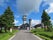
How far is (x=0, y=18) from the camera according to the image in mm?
71375

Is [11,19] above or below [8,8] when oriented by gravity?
below

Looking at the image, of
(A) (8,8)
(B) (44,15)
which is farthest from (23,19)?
(A) (8,8)

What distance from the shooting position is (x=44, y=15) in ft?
367

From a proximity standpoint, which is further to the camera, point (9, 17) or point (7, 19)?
point (9, 17)

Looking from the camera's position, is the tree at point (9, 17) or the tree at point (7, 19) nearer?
the tree at point (7, 19)

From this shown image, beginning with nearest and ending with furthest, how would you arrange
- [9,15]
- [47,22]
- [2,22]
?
[2,22], [9,15], [47,22]

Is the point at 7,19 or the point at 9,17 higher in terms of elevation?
the point at 9,17

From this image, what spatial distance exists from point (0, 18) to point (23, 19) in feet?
382

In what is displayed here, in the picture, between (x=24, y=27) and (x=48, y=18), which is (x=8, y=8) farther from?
(x=24, y=27)

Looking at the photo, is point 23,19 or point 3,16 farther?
point 23,19

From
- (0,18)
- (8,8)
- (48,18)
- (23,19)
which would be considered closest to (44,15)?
(48,18)

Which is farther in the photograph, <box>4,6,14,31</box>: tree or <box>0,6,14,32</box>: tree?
<box>4,6,14,31</box>: tree

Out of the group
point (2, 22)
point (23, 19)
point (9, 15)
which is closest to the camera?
point (2, 22)

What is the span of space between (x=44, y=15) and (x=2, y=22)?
47282 millimetres
